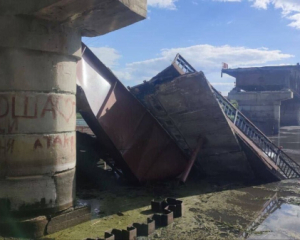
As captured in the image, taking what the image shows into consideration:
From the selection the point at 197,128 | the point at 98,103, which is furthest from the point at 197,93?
the point at 98,103

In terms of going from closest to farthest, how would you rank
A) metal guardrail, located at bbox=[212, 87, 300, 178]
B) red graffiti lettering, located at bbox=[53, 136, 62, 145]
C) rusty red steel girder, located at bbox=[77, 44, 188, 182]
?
red graffiti lettering, located at bbox=[53, 136, 62, 145] < rusty red steel girder, located at bbox=[77, 44, 188, 182] < metal guardrail, located at bbox=[212, 87, 300, 178]

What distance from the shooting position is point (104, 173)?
9.95m

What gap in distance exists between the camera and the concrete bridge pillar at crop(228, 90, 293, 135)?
33.7 metres

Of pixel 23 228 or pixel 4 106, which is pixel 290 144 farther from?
pixel 4 106

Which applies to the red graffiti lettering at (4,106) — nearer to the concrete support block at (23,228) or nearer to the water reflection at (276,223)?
the concrete support block at (23,228)

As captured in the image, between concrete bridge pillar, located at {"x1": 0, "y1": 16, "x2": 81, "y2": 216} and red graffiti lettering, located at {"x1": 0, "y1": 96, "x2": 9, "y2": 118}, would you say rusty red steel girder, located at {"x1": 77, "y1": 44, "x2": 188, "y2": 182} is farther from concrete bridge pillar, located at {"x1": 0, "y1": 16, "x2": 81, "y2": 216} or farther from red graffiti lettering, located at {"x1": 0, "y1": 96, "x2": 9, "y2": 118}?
red graffiti lettering, located at {"x1": 0, "y1": 96, "x2": 9, "y2": 118}

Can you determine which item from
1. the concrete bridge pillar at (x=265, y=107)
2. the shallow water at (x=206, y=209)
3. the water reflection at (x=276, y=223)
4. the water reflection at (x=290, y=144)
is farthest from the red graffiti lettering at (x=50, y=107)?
the concrete bridge pillar at (x=265, y=107)

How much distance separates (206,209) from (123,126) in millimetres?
3124

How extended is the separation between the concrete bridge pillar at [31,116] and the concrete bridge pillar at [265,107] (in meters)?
30.7

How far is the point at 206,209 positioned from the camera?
6.86 metres

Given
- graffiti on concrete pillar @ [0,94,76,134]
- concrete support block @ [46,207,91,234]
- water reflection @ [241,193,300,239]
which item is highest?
graffiti on concrete pillar @ [0,94,76,134]

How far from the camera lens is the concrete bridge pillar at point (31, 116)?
205 inches

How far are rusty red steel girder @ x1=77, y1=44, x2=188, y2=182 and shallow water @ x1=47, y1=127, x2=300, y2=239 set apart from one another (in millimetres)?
666

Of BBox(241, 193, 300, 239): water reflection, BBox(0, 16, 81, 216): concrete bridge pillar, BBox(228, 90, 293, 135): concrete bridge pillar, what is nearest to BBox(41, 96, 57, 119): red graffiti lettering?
BBox(0, 16, 81, 216): concrete bridge pillar
